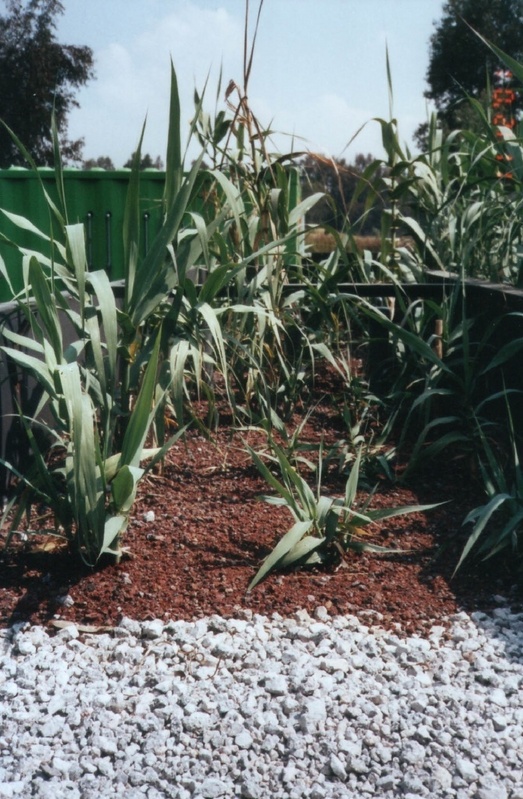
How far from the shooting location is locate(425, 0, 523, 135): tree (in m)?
25.0

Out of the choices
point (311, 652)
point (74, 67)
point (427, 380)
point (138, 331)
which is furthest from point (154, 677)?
point (74, 67)

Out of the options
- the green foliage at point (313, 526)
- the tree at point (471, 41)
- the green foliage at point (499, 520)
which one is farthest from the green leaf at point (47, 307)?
the tree at point (471, 41)

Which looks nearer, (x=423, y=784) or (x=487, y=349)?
(x=423, y=784)

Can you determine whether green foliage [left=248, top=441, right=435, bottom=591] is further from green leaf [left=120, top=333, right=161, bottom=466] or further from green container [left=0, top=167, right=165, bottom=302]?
green container [left=0, top=167, right=165, bottom=302]

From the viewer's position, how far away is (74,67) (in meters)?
21.0

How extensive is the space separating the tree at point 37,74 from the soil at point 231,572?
1713 cm

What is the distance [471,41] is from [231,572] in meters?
26.5

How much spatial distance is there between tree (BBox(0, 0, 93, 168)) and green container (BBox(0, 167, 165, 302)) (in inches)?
519

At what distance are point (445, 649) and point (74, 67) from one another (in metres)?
21.4

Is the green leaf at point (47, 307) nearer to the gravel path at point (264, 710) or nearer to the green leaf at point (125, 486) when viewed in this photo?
the green leaf at point (125, 486)

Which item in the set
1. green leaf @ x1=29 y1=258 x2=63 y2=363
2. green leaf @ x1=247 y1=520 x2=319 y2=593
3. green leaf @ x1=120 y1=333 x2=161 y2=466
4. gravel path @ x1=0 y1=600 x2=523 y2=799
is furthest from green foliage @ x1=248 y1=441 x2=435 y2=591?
green leaf @ x1=29 y1=258 x2=63 y2=363

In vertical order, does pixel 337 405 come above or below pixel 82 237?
below

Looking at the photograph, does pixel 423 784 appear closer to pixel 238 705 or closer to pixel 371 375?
pixel 238 705

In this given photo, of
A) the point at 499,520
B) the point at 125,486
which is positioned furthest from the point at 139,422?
the point at 499,520
